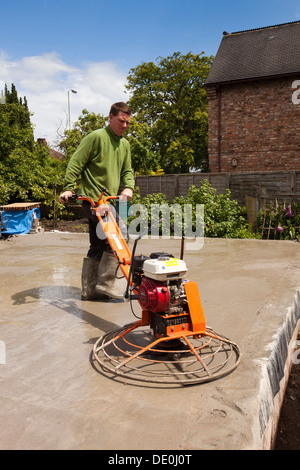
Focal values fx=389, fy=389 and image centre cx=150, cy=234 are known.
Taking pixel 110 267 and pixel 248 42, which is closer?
pixel 110 267

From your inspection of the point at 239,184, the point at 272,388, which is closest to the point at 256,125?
the point at 239,184

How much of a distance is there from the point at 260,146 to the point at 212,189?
6204 mm

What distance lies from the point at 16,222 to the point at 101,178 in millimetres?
6975

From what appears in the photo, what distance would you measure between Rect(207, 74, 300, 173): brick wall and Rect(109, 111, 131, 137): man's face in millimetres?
12514

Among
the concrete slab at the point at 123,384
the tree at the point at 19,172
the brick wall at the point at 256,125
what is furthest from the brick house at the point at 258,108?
the concrete slab at the point at 123,384

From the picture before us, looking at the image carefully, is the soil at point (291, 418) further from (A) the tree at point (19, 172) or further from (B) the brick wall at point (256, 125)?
(B) the brick wall at point (256, 125)

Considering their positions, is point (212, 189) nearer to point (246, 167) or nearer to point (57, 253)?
point (57, 253)

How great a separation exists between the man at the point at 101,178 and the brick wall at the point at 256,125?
12.3 metres

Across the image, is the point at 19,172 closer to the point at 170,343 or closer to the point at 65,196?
the point at 65,196

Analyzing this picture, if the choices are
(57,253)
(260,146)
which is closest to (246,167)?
(260,146)

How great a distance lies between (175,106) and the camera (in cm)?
3002

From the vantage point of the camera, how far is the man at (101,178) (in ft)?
12.3

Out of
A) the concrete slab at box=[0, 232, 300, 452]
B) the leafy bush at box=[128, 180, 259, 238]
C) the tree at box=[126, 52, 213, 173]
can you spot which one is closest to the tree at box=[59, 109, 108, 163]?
the tree at box=[126, 52, 213, 173]
